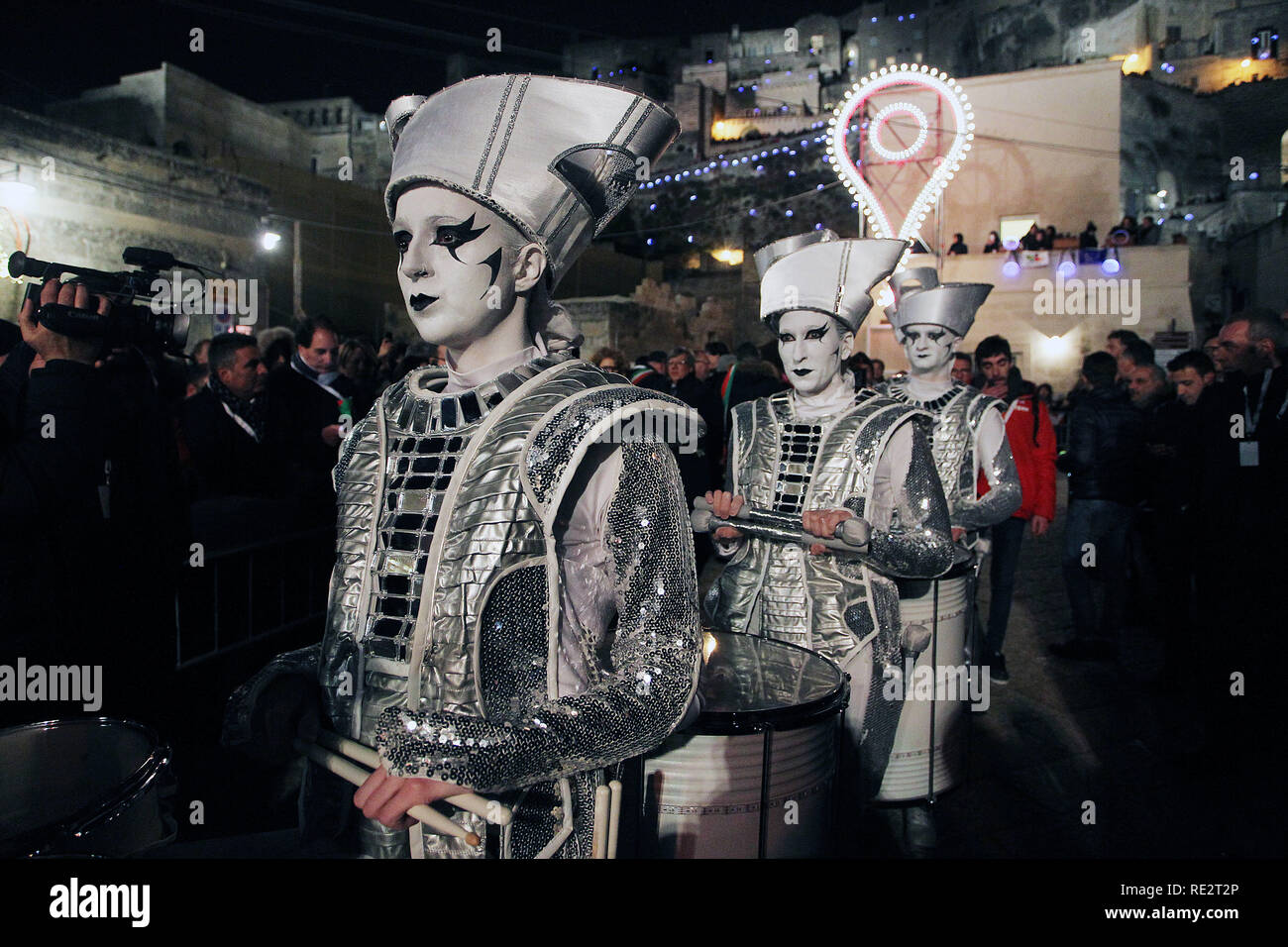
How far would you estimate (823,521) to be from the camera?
2.93 metres

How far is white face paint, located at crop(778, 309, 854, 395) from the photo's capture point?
3455 mm

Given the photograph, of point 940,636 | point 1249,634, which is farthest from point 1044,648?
point 940,636

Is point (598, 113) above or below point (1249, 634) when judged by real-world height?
above

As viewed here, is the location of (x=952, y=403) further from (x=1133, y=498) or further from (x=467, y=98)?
(x=467, y=98)

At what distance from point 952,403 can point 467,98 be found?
4.29m

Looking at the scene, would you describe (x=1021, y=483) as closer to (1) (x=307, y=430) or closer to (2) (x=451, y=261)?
Result: (1) (x=307, y=430)

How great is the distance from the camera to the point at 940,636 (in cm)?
400

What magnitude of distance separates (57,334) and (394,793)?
2.83 meters

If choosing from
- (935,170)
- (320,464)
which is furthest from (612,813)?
(935,170)

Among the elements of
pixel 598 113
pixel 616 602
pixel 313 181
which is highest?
pixel 313 181

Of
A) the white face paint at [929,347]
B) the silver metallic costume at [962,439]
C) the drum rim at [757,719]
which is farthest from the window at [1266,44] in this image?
the drum rim at [757,719]

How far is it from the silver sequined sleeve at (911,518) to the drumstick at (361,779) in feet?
6.71

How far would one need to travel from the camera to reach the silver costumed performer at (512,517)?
142 cm

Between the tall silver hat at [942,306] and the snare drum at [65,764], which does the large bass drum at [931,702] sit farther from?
the snare drum at [65,764]
